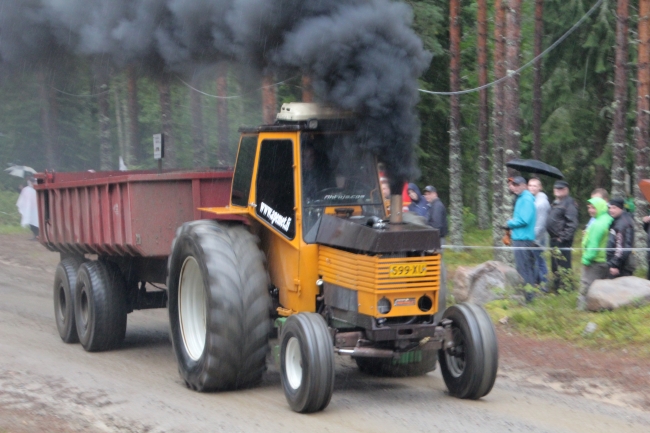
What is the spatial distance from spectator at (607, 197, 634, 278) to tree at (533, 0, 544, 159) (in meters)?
12.9

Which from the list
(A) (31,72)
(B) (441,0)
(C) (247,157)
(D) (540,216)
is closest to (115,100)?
(B) (441,0)

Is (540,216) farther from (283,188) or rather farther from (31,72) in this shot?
(31,72)

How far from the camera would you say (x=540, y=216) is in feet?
40.2

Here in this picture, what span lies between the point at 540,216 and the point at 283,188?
5.93 metres

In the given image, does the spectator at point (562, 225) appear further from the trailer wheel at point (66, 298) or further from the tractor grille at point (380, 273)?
the trailer wheel at point (66, 298)

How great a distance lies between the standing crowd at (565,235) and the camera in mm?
10516

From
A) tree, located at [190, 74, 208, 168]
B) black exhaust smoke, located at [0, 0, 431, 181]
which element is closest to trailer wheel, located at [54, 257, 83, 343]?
black exhaust smoke, located at [0, 0, 431, 181]

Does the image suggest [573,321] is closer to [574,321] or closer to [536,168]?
[574,321]

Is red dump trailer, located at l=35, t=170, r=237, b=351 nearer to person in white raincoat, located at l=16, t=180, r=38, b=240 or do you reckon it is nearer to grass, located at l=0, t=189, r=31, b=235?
person in white raincoat, located at l=16, t=180, r=38, b=240

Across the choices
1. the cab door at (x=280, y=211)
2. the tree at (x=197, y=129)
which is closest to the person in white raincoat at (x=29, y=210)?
the tree at (x=197, y=129)

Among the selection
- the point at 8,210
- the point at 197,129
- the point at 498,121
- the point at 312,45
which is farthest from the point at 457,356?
the point at 8,210

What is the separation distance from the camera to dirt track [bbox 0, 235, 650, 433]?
6426 mm

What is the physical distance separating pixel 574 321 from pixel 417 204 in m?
4.36

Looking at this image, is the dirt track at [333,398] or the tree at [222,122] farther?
the tree at [222,122]
